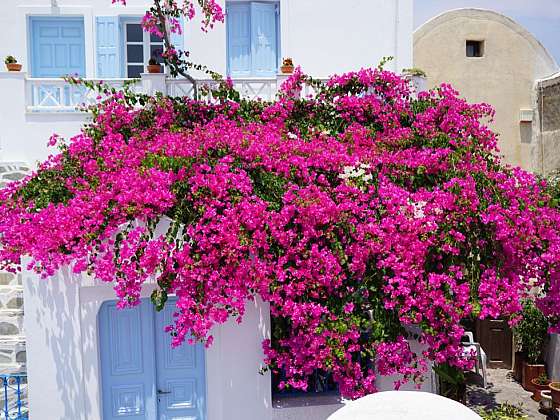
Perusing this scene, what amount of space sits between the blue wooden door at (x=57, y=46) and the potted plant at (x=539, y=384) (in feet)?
37.1

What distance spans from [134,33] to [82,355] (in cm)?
810

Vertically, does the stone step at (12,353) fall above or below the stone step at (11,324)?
below

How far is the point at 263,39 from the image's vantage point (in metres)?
12.9

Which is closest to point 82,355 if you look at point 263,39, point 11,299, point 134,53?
point 11,299

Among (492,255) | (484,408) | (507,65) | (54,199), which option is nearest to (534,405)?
(484,408)

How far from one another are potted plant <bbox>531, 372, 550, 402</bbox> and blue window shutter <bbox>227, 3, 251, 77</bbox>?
872 centimetres

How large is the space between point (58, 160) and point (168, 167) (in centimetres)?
264

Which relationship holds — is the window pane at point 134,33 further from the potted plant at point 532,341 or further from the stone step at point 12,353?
the potted plant at point 532,341

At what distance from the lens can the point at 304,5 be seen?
12867mm

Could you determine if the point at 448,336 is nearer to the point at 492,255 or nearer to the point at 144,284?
the point at 492,255

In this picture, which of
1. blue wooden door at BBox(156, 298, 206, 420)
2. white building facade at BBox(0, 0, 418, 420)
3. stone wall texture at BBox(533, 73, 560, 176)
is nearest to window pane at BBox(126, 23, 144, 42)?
white building facade at BBox(0, 0, 418, 420)

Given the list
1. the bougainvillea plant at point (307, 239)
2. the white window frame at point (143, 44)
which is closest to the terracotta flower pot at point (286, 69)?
the bougainvillea plant at point (307, 239)

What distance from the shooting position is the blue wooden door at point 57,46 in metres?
12.5

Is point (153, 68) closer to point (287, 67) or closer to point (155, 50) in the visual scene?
point (287, 67)
